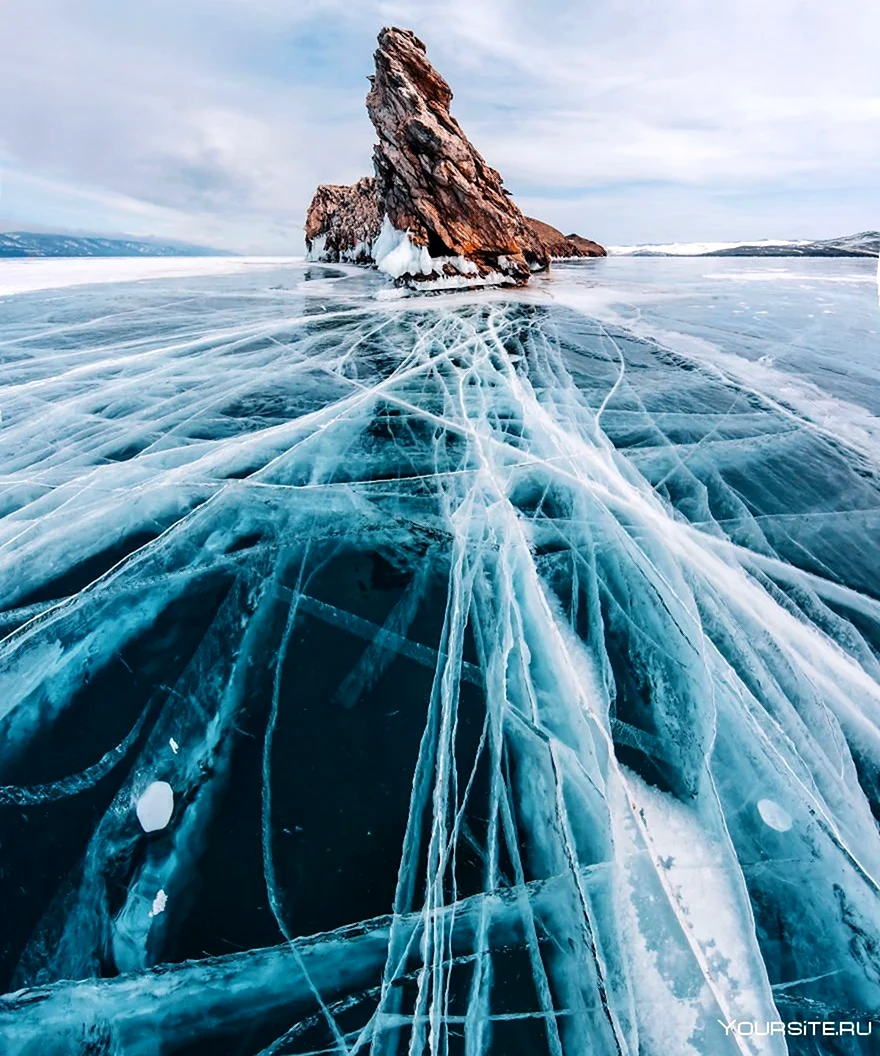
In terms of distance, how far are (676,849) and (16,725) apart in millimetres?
2617

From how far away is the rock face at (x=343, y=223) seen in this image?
3244cm

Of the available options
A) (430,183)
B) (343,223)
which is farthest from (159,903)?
(343,223)

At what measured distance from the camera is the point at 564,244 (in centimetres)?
4625

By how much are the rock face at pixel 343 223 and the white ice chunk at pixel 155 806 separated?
1355 inches

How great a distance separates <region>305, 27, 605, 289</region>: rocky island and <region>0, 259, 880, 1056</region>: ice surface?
13551mm

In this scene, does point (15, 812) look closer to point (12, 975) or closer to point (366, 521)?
point (12, 975)

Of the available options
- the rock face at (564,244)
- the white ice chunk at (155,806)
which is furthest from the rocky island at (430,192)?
the rock face at (564,244)

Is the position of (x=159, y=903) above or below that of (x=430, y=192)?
below

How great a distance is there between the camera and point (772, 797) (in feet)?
5.75

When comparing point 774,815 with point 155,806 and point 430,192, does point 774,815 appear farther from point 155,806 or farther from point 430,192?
point 430,192

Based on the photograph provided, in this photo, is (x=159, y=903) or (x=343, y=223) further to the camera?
(x=343, y=223)

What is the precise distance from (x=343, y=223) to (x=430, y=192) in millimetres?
22842

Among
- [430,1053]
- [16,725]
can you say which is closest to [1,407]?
[16,725]

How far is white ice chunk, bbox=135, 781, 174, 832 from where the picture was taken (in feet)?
5.51
